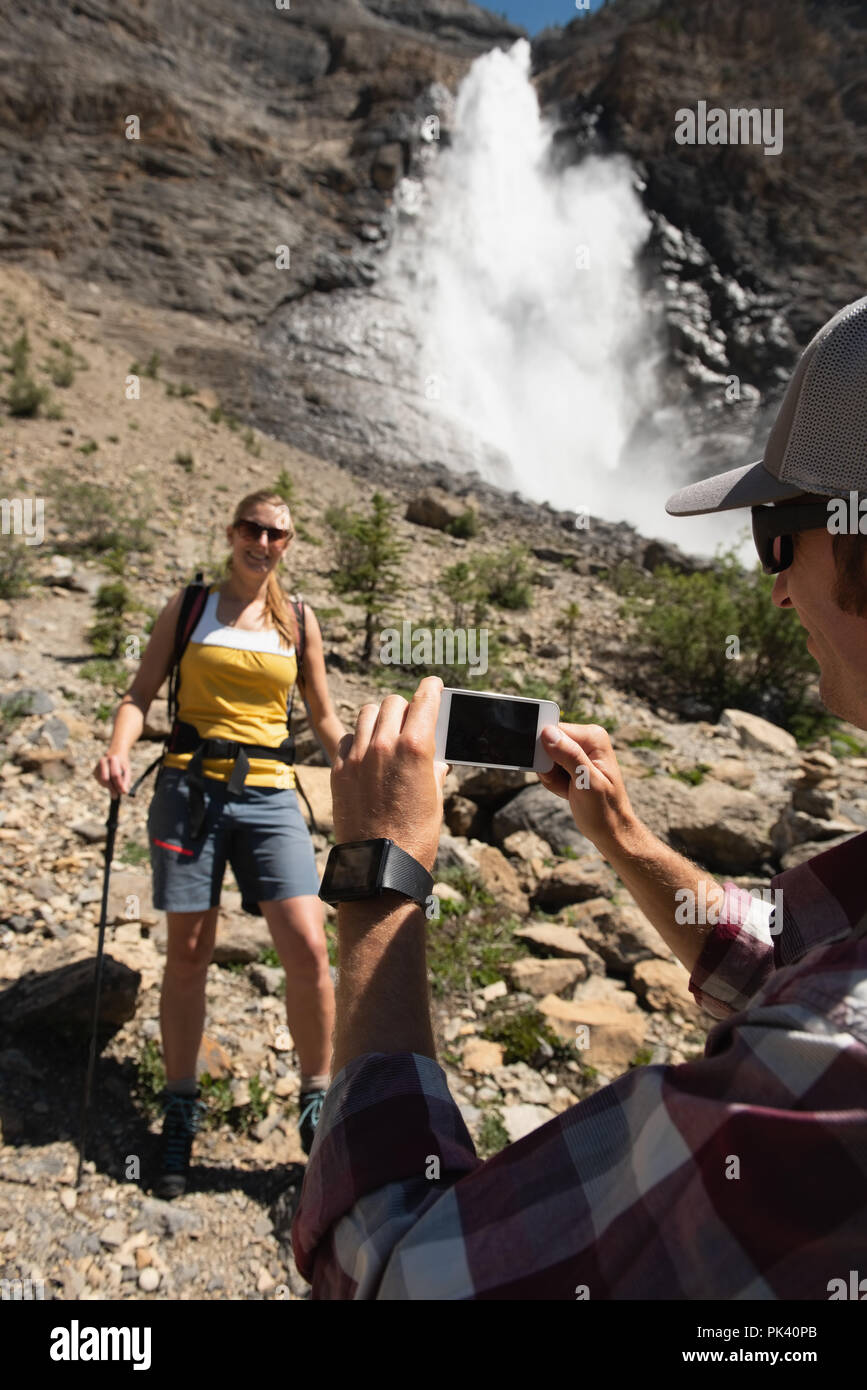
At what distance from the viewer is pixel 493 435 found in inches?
1137

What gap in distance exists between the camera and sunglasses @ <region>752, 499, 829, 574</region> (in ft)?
3.02

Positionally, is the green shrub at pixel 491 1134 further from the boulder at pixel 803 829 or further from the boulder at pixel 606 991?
the boulder at pixel 803 829

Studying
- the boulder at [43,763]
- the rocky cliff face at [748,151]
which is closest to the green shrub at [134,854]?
the boulder at [43,763]

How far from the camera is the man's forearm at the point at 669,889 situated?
1.34 metres

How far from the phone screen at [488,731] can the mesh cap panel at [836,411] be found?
0.67 meters

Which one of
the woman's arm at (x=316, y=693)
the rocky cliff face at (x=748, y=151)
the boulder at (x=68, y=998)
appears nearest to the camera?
the boulder at (x=68, y=998)

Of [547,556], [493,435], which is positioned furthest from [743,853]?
[493,435]

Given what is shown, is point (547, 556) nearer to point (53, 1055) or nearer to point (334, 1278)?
point (53, 1055)

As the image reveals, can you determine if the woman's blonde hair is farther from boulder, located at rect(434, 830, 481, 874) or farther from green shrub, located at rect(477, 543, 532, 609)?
green shrub, located at rect(477, 543, 532, 609)

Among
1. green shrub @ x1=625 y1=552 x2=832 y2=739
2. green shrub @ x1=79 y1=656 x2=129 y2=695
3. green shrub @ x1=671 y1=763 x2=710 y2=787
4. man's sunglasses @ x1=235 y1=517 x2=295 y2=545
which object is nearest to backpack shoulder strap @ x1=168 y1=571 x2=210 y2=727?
man's sunglasses @ x1=235 y1=517 x2=295 y2=545

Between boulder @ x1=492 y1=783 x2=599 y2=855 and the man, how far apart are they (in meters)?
3.58

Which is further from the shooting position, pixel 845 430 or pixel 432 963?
pixel 432 963

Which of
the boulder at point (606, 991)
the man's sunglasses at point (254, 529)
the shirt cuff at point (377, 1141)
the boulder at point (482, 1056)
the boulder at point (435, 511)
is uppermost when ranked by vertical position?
the boulder at point (435, 511)

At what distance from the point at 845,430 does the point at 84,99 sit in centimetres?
3479
